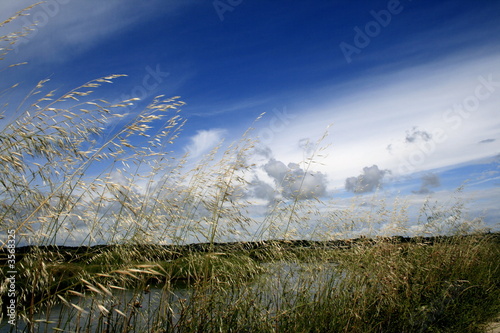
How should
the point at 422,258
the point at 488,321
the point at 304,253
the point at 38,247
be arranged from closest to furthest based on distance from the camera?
the point at 38,247, the point at 304,253, the point at 488,321, the point at 422,258

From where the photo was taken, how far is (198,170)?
398 centimetres

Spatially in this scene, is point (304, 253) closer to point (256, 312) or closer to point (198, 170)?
point (256, 312)

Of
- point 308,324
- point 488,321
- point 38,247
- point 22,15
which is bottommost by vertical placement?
point 488,321

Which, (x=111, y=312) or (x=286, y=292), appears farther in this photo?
(x=286, y=292)

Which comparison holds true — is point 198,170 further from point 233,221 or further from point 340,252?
point 340,252

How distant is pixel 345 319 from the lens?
11.8 ft

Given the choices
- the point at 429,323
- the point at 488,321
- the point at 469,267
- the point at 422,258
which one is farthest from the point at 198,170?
the point at 469,267

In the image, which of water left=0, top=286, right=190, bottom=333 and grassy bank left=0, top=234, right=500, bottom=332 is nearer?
water left=0, top=286, right=190, bottom=333

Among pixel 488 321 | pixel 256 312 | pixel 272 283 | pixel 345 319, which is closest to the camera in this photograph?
pixel 256 312

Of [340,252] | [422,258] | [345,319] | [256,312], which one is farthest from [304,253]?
[422,258]

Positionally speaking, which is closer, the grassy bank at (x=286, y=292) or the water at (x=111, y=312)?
the water at (x=111, y=312)

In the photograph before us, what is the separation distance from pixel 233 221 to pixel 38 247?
6.05 ft

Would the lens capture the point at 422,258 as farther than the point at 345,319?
Yes

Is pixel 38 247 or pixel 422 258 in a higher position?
pixel 38 247
